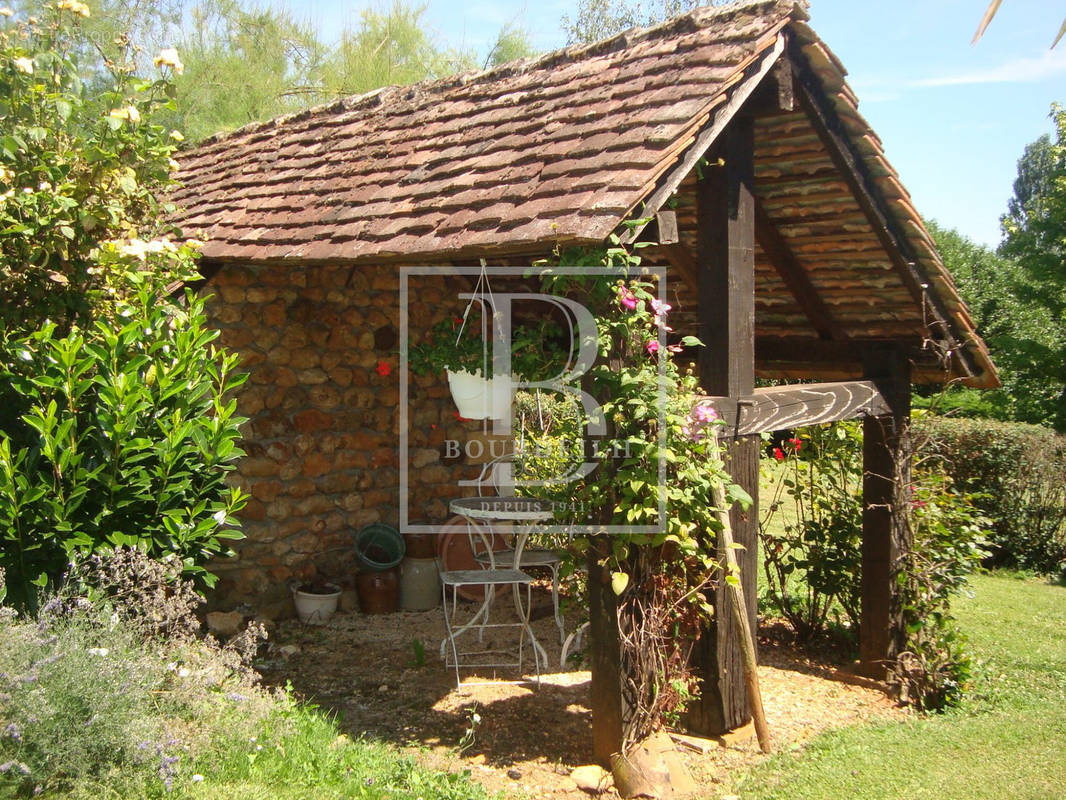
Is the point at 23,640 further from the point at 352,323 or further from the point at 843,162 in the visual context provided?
the point at 843,162

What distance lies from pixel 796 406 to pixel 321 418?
12.1 feet

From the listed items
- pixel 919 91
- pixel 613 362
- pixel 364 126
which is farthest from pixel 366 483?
pixel 919 91

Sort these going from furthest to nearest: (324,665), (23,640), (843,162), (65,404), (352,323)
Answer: (352,323)
(324,665)
(843,162)
(65,404)
(23,640)

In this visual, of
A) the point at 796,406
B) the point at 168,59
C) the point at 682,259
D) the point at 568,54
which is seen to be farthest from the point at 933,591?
the point at 168,59

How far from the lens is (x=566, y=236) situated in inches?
138

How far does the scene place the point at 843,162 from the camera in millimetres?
4742

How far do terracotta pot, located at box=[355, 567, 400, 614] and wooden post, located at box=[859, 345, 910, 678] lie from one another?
11.4 ft

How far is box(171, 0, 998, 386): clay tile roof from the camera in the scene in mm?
3902

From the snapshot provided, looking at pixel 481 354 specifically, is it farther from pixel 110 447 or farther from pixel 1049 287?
pixel 1049 287

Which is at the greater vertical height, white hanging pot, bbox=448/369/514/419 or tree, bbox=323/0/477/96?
tree, bbox=323/0/477/96

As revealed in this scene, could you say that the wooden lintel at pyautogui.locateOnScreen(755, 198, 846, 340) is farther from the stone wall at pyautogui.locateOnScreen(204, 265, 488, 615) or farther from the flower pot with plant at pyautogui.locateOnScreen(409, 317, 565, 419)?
the stone wall at pyautogui.locateOnScreen(204, 265, 488, 615)

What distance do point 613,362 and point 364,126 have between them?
144 inches

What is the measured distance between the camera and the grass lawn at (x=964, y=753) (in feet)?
13.6

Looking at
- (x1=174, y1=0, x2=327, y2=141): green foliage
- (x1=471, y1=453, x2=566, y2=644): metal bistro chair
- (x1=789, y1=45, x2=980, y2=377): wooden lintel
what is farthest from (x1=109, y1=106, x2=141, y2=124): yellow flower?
(x1=174, y1=0, x2=327, y2=141): green foliage
